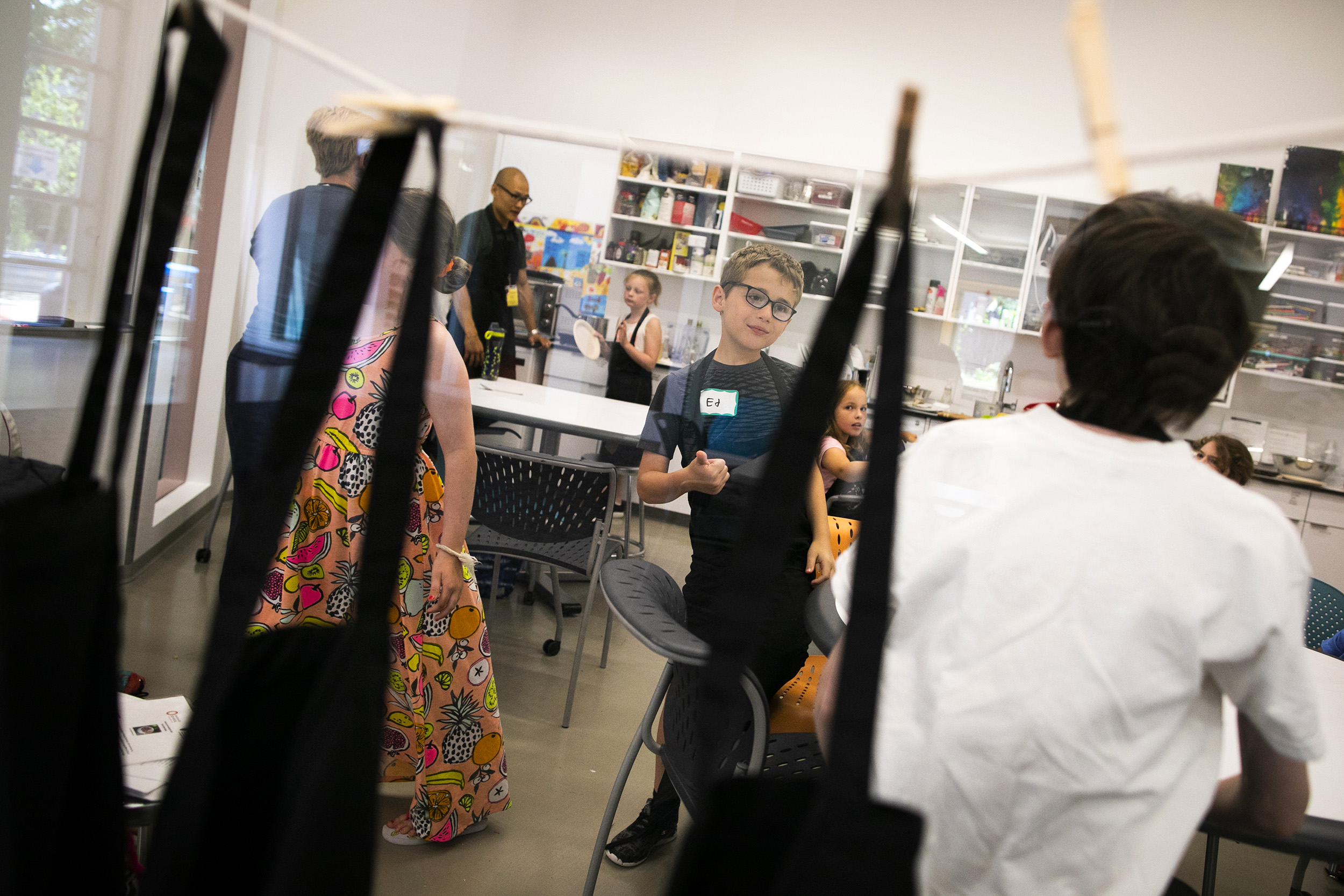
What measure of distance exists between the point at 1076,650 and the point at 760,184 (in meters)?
0.78

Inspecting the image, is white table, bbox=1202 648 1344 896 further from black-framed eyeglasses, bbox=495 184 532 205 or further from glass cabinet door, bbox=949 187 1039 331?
black-framed eyeglasses, bbox=495 184 532 205

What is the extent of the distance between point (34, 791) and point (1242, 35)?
179 cm

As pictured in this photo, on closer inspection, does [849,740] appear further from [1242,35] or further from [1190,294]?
[1242,35]

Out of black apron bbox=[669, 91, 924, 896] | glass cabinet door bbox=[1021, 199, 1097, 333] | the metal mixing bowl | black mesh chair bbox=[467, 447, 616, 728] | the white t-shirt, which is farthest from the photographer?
black mesh chair bbox=[467, 447, 616, 728]

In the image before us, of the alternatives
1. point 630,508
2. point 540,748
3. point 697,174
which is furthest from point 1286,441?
point 540,748

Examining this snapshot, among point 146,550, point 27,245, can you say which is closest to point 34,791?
point 27,245

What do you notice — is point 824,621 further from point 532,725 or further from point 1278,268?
point 532,725

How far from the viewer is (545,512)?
2172mm

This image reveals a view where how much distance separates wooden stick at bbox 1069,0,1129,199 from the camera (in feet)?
1.60

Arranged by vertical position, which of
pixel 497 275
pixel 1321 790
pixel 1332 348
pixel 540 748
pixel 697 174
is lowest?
pixel 540 748

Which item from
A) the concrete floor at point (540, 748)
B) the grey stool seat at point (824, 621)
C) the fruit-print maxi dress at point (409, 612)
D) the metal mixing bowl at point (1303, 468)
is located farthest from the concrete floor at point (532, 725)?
the metal mixing bowl at point (1303, 468)

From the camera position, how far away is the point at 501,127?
56 cm

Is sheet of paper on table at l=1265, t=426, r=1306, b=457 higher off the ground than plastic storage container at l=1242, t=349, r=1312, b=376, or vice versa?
plastic storage container at l=1242, t=349, r=1312, b=376

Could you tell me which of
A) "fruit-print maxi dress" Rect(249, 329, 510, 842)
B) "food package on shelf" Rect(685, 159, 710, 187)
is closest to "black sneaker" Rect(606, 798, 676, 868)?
"fruit-print maxi dress" Rect(249, 329, 510, 842)
